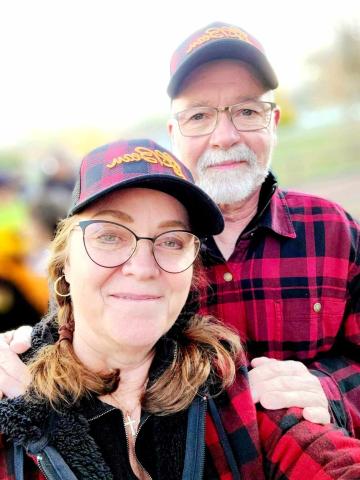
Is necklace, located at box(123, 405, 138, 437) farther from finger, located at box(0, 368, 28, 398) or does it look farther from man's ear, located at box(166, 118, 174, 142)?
man's ear, located at box(166, 118, 174, 142)

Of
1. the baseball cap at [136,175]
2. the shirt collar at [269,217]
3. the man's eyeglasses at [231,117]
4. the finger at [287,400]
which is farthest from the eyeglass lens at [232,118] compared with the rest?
the finger at [287,400]

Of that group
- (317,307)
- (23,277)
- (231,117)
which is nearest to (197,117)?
(231,117)

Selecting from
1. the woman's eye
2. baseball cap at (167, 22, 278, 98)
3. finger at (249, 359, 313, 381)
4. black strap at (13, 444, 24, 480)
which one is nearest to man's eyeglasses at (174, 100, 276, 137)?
baseball cap at (167, 22, 278, 98)

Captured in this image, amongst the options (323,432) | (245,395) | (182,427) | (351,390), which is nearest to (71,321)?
(182,427)

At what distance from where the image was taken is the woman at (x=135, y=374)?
1469 millimetres

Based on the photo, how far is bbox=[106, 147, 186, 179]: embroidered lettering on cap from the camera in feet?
4.91

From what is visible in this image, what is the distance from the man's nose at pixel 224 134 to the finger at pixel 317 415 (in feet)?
3.67

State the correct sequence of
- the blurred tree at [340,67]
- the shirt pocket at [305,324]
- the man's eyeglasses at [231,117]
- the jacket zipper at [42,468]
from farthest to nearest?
the blurred tree at [340,67] → the man's eyeglasses at [231,117] → the shirt pocket at [305,324] → the jacket zipper at [42,468]

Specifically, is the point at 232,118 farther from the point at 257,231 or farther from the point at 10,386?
the point at 10,386

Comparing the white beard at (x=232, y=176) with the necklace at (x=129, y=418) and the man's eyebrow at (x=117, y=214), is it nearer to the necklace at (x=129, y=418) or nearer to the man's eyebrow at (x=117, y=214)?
the man's eyebrow at (x=117, y=214)

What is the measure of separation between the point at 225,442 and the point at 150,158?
2.85 feet

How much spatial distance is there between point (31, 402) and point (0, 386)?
14 cm

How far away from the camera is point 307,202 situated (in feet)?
7.78

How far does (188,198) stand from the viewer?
5.09 feet
